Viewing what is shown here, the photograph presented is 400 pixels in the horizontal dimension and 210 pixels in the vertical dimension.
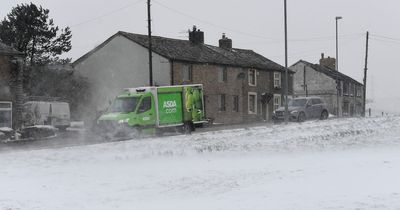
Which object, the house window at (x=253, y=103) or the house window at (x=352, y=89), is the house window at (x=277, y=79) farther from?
the house window at (x=352, y=89)

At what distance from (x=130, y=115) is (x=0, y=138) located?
Answer: 22.7 ft

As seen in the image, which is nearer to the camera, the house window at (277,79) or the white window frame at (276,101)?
the white window frame at (276,101)

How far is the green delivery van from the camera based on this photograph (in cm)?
2547

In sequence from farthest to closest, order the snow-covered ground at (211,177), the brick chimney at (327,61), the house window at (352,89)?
the brick chimney at (327,61) → the house window at (352,89) → the snow-covered ground at (211,177)

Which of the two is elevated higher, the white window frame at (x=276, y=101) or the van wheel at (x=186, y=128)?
the white window frame at (x=276, y=101)

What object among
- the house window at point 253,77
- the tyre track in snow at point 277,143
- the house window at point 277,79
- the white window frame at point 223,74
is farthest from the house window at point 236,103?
the tyre track in snow at point 277,143

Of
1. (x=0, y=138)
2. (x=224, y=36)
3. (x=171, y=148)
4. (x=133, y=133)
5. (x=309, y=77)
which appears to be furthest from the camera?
(x=309, y=77)

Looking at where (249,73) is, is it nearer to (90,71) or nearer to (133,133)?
(90,71)

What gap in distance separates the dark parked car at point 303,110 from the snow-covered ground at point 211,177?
16.4 m

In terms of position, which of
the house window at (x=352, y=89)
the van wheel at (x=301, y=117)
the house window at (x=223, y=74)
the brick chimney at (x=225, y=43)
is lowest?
the van wheel at (x=301, y=117)

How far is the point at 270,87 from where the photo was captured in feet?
176

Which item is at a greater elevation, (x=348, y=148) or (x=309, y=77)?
(x=309, y=77)

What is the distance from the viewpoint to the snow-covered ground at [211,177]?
9102mm

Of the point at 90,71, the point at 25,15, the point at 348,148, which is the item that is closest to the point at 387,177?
the point at 348,148
